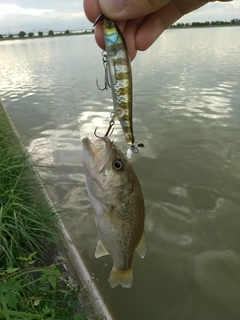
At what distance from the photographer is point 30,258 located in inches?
104

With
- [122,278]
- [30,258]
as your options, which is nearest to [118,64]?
[122,278]

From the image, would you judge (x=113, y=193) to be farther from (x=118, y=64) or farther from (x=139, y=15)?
(x=139, y=15)

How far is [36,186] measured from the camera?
4.32 m

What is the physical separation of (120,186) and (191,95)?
10132 millimetres

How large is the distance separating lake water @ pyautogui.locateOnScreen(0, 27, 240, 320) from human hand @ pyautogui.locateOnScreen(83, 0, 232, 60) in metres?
2.26

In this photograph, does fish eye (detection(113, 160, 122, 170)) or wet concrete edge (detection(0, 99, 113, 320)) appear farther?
wet concrete edge (detection(0, 99, 113, 320))

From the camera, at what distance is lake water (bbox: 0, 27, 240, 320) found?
362 cm

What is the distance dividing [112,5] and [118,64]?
1.12ft

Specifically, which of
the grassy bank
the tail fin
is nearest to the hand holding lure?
the tail fin

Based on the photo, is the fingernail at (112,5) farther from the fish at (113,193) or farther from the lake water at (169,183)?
the lake water at (169,183)

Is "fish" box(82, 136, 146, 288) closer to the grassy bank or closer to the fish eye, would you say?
the fish eye

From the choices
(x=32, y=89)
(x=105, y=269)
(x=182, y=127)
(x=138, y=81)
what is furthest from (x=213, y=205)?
(x=32, y=89)

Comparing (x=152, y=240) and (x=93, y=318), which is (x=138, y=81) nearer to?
(x=152, y=240)

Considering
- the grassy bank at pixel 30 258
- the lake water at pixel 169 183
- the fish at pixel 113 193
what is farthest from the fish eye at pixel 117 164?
the lake water at pixel 169 183
